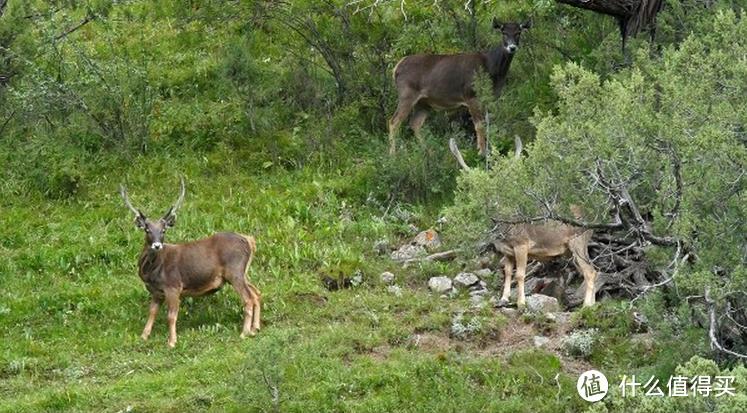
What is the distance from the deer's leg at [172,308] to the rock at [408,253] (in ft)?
9.34

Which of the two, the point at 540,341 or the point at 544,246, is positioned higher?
the point at 544,246

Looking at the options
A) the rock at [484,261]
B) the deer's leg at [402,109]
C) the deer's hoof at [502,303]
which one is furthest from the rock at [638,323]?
the deer's leg at [402,109]

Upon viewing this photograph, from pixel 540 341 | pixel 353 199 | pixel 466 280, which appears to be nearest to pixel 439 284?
pixel 466 280

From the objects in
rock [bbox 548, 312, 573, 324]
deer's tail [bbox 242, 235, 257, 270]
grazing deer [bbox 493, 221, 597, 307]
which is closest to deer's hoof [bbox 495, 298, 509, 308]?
grazing deer [bbox 493, 221, 597, 307]

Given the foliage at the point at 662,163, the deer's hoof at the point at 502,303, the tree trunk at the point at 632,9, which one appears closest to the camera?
the foliage at the point at 662,163

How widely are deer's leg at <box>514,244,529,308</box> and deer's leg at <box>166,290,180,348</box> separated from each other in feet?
10.9

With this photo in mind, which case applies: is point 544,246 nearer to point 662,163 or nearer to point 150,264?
point 662,163

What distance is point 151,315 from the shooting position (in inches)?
578

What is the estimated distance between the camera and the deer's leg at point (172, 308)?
14.3 metres

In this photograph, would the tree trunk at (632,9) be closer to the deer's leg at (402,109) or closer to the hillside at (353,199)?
the hillside at (353,199)

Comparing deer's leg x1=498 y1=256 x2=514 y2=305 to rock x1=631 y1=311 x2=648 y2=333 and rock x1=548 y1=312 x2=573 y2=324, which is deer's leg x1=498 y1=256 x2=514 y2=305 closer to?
rock x1=548 y1=312 x2=573 y2=324

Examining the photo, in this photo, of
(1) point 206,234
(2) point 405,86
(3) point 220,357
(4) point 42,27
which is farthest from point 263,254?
(4) point 42,27

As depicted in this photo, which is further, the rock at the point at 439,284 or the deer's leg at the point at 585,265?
the rock at the point at 439,284

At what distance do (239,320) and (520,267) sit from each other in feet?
9.25
